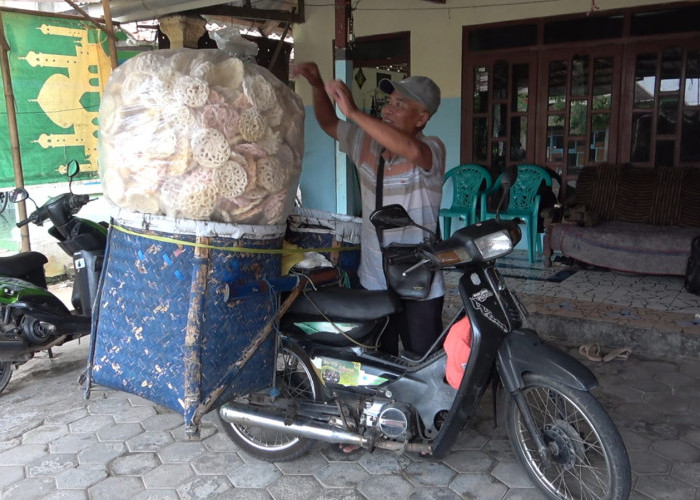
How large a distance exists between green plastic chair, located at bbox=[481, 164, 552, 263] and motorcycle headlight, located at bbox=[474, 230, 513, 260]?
12.1ft

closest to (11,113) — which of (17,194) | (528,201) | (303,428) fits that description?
(17,194)

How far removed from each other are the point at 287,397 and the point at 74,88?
4.41 m

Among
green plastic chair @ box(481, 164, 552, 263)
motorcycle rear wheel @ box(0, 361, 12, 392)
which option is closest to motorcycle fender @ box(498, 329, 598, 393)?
motorcycle rear wheel @ box(0, 361, 12, 392)

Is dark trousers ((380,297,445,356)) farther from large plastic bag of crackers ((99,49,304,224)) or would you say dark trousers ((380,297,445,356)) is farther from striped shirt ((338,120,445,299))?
large plastic bag of crackers ((99,49,304,224))

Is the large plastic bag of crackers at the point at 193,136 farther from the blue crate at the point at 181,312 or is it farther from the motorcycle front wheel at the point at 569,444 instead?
the motorcycle front wheel at the point at 569,444

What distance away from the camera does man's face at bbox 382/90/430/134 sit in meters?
2.60

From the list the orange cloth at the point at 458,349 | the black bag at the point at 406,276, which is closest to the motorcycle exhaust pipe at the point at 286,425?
the orange cloth at the point at 458,349

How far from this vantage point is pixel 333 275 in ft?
8.84

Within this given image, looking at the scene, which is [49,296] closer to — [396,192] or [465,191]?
[396,192]

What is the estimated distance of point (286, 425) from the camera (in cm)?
252

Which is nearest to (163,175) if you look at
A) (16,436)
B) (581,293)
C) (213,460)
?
(213,460)

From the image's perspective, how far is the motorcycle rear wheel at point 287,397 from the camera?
2.67m

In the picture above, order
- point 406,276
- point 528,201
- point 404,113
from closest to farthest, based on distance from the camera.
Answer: point 406,276 → point 404,113 → point 528,201

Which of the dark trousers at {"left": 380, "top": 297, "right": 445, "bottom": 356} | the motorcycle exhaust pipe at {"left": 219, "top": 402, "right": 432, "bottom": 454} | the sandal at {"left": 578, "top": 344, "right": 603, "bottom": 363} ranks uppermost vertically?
the dark trousers at {"left": 380, "top": 297, "right": 445, "bottom": 356}
